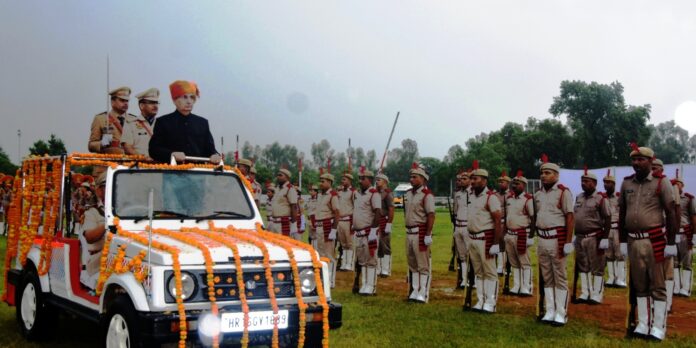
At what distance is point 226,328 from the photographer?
5.16 metres

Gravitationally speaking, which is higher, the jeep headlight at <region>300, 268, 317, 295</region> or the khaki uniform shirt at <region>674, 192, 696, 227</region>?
the khaki uniform shirt at <region>674, 192, 696, 227</region>

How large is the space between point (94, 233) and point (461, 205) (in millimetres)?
8551

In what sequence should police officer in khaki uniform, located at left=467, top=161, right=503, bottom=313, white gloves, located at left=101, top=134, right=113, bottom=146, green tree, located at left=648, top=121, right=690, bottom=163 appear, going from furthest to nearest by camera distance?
green tree, located at left=648, top=121, right=690, bottom=163 → police officer in khaki uniform, located at left=467, top=161, right=503, bottom=313 → white gloves, located at left=101, top=134, right=113, bottom=146

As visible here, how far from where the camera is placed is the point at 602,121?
6875cm

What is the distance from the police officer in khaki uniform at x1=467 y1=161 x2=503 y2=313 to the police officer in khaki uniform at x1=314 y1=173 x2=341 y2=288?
138 inches

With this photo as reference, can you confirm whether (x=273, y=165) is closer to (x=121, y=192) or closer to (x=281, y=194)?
(x=281, y=194)

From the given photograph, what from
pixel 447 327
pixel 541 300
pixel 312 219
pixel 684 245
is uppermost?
pixel 312 219

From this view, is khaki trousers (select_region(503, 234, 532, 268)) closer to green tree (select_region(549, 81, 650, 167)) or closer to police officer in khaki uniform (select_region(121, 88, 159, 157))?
police officer in khaki uniform (select_region(121, 88, 159, 157))

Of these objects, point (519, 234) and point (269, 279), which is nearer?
point (269, 279)

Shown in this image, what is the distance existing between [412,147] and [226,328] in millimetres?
122788

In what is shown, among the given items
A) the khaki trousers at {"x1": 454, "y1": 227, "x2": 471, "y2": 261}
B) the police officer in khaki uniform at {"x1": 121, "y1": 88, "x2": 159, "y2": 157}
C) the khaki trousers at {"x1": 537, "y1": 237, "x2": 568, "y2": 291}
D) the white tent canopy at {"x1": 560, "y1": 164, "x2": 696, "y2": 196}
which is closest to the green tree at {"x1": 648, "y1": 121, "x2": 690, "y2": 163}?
the white tent canopy at {"x1": 560, "y1": 164, "x2": 696, "y2": 196}

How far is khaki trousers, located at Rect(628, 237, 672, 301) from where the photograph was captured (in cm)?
806

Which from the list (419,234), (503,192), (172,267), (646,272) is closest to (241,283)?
(172,267)

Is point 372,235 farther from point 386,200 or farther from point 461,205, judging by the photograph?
point 461,205
